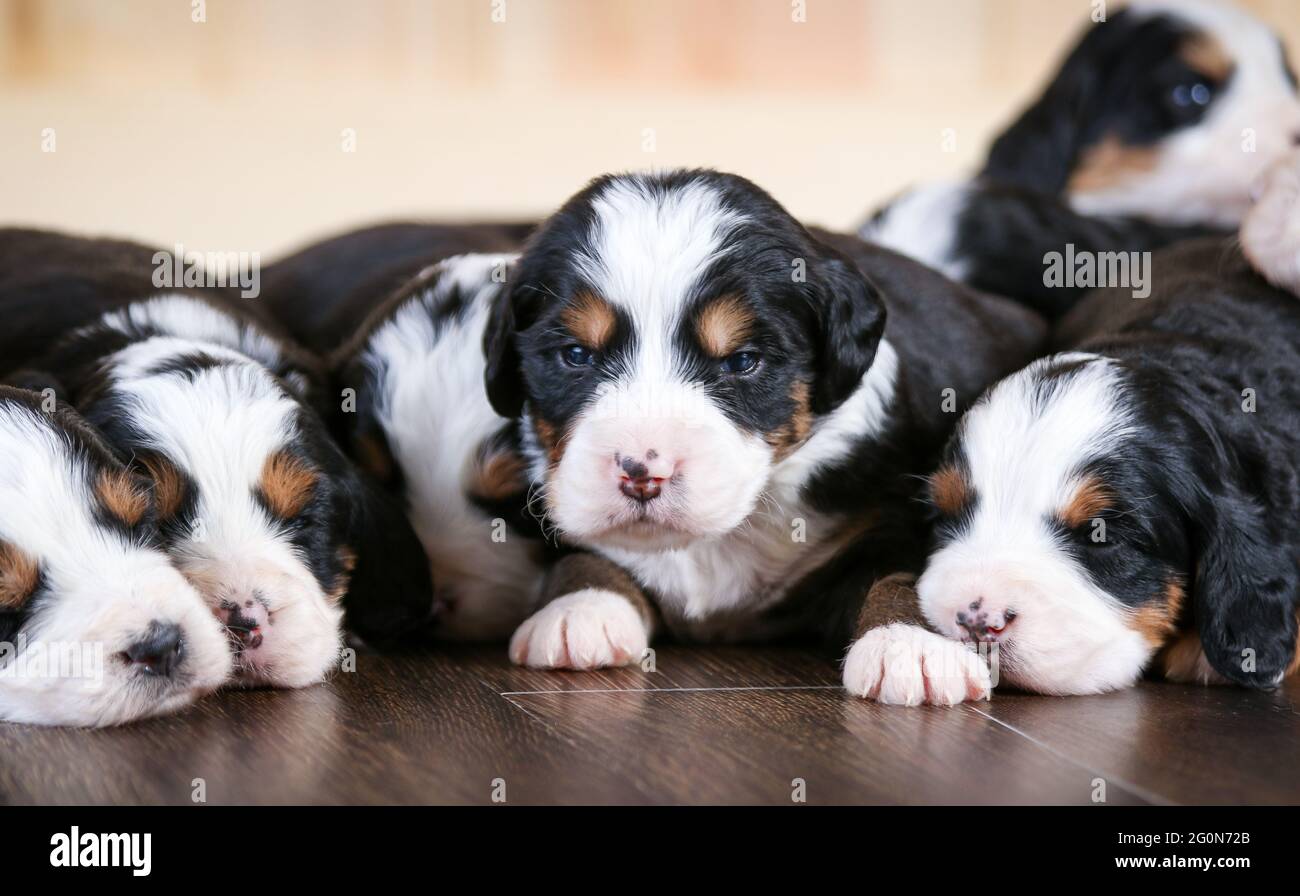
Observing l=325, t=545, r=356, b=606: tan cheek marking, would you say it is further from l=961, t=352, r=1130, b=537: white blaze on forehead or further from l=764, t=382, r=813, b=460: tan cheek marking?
l=961, t=352, r=1130, b=537: white blaze on forehead

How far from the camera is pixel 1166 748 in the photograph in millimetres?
2480

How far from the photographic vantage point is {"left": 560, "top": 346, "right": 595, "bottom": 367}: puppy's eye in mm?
3004

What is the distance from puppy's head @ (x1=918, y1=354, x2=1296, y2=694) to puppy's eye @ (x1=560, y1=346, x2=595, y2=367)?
0.77 meters

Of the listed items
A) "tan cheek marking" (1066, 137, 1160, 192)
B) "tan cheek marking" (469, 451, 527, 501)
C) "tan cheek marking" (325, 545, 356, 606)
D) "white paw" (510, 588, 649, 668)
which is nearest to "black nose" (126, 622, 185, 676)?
"tan cheek marking" (325, 545, 356, 606)

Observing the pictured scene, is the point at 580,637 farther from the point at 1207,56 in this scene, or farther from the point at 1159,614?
the point at 1207,56

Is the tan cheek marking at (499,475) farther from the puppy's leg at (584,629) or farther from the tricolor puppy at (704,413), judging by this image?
the puppy's leg at (584,629)

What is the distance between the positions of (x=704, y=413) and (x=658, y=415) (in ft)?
0.30

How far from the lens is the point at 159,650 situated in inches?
101

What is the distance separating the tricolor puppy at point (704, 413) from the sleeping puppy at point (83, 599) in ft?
2.37

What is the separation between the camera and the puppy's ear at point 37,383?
3060mm

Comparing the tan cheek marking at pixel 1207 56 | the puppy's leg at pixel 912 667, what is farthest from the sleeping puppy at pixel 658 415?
the tan cheek marking at pixel 1207 56

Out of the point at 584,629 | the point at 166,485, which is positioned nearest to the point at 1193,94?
the point at 584,629

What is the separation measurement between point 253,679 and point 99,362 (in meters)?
0.83
